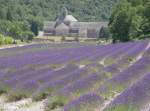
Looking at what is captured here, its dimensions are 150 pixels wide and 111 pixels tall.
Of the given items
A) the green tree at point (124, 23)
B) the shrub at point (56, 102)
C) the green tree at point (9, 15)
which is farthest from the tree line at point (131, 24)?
the green tree at point (9, 15)

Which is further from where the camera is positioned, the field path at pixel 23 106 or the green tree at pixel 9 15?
the green tree at pixel 9 15

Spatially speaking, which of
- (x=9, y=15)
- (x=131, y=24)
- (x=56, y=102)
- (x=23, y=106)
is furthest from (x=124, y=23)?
(x=9, y=15)

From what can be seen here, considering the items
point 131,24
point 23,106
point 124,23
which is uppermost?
point 23,106

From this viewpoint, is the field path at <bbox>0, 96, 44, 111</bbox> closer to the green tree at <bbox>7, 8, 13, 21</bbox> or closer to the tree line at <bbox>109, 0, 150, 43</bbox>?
the tree line at <bbox>109, 0, 150, 43</bbox>

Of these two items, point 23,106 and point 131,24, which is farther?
point 131,24

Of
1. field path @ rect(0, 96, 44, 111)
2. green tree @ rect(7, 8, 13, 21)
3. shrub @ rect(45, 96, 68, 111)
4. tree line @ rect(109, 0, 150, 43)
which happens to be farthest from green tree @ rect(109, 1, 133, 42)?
green tree @ rect(7, 8, 13, 21)

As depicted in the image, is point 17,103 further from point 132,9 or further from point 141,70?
point 132,9

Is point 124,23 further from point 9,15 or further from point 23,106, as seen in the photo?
point 9,15

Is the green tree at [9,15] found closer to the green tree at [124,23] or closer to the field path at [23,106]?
the green tree at [124,23]

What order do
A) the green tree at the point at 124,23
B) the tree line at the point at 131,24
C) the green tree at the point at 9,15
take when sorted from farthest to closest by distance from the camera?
1. the green tree at the point at 9,15
2. the green tree at the point at 124,23
3. the tree line at the point at 131,24

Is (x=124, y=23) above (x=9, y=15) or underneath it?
above

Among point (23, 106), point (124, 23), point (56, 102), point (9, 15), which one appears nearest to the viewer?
point (56, 102)

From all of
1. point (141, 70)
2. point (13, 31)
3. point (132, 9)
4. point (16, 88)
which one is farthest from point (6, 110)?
point (13, 31)

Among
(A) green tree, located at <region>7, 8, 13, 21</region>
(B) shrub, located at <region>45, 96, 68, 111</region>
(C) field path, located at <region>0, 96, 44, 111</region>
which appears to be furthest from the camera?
(A) green tree, located at <region>7, 8, 13, 21</region>
